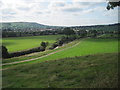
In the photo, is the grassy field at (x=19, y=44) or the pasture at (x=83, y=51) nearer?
the pasture at (x=83, y=51)

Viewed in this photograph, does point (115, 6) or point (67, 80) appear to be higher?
point (115, 6)

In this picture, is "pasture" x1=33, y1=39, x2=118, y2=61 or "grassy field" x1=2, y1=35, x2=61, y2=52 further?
"grassy field" x1=2, y1=35, x2=61, y2=52

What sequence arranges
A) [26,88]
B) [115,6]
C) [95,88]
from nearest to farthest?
[95,88], [26,88], [115,6]

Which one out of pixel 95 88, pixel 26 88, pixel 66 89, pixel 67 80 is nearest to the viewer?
pixel 95 88

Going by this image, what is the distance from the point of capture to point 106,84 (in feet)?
34.1

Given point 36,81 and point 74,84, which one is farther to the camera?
point 36,81

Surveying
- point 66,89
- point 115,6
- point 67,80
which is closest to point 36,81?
point 67,80

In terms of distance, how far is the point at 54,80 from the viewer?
43.2 ft

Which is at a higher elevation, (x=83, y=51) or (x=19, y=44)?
(x=19, y=44)

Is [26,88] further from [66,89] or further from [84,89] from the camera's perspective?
A: [84,89]

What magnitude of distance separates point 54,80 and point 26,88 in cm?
270

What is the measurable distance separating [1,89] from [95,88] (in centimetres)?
765

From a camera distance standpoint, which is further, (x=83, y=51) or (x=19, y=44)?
(x=19, y=44)

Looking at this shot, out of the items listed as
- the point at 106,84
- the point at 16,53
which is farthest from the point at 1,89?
the point at 16,53
